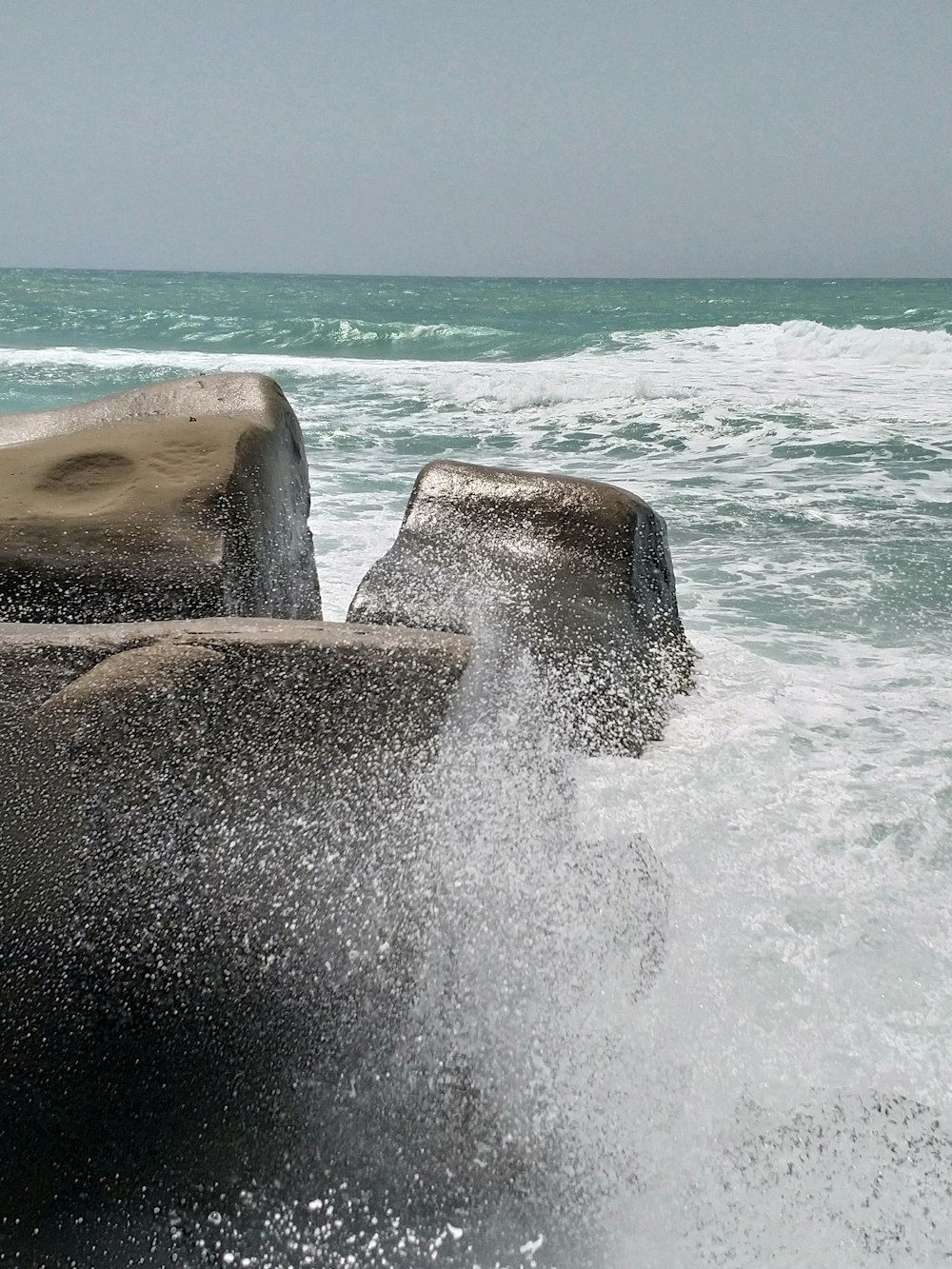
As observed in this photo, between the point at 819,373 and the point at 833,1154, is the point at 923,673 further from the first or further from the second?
the point at 819,373

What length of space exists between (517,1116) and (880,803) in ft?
4.81

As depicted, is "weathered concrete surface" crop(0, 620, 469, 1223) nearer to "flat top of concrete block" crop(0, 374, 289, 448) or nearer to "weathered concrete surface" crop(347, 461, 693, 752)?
"weathered concrete surface" crop(347, 461, 693, 752)

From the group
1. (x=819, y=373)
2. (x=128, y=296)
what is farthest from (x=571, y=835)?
(x=128, y=296)

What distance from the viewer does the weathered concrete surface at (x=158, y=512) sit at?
2545mm

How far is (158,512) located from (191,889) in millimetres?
1253

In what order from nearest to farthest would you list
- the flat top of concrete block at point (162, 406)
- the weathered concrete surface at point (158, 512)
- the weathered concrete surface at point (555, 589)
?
the weathered concrete surface at point (158, 512) < the weathered concrete surface at point (555, 589) < the flat top of concrete block at point (162, 406)

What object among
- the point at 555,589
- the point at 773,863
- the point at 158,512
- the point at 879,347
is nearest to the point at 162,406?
the point at 158,512

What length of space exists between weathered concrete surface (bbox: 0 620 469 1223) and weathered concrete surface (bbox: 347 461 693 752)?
0.68 meters

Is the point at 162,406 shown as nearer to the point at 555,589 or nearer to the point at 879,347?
the point at 555,589

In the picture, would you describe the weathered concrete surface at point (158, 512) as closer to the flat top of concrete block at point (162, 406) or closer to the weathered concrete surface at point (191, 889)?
the flat top of concrete block at point (162, 406)

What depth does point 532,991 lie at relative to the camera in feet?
6.22

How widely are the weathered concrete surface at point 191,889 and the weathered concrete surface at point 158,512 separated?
0.42m

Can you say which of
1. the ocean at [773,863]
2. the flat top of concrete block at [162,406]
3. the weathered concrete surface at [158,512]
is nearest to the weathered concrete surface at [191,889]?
the ocean at [773,863]

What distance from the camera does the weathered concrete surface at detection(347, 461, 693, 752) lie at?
9.18 feet
